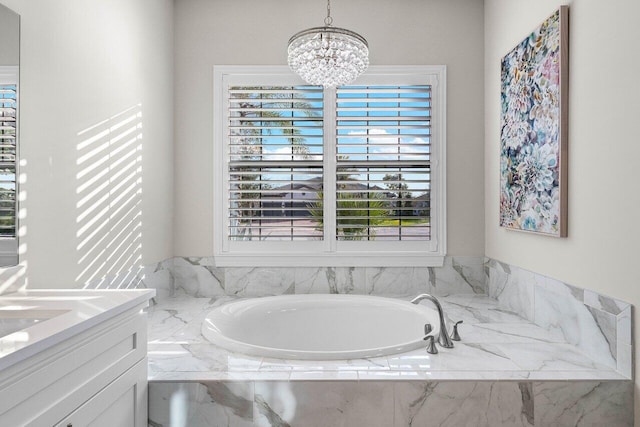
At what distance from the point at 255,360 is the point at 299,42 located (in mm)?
1625

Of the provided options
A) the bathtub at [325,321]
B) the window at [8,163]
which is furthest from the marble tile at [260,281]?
the window at [8,163]

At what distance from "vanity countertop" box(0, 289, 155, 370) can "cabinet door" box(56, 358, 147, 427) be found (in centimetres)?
23

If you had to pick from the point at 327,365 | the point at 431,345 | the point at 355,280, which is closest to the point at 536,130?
the point at 431,345

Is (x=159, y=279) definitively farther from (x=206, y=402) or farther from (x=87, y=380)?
(x=87, y=380)

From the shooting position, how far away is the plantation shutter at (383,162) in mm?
2973

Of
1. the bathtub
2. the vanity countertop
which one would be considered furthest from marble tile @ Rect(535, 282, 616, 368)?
the vanity countertop

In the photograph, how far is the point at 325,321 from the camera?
8.85 ft

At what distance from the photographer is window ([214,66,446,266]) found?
2979 mm

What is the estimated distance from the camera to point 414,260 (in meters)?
2.99

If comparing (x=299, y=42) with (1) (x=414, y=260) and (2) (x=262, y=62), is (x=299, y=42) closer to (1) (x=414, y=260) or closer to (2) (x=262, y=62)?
(2) (x=262, y=62)

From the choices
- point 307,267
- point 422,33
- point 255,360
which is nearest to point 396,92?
point 422,33

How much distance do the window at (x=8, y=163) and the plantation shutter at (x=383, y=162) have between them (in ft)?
6.40

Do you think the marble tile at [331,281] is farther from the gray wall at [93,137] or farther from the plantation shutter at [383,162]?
the gray wall at [93,137]

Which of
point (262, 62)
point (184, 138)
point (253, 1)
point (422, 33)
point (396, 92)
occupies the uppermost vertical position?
point (253, 1)
